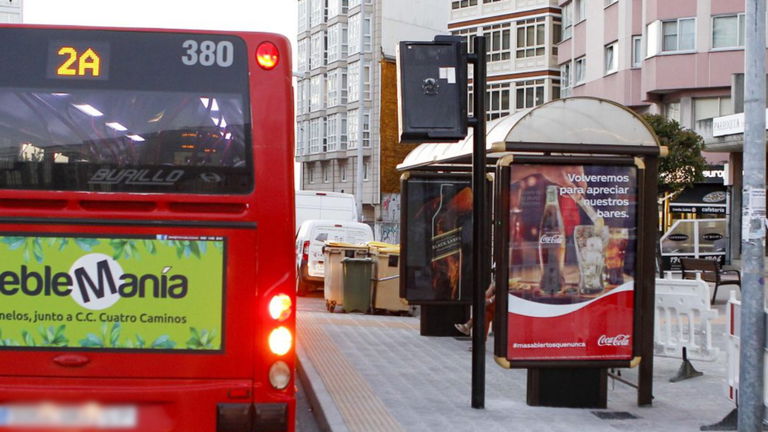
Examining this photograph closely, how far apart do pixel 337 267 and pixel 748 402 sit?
11.1 metres

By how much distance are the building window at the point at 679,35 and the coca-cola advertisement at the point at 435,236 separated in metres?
27.9

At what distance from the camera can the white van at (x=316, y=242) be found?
21172 millimetres

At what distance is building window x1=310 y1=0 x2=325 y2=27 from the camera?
73188 millimetres

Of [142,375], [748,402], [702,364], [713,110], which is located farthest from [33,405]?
[713,110]

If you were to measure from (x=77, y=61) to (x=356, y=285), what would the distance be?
1160cm

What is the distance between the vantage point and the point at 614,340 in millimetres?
7832

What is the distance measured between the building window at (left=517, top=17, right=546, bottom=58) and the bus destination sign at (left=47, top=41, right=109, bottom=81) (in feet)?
164

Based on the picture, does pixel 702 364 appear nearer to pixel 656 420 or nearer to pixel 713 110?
pixel 656 420

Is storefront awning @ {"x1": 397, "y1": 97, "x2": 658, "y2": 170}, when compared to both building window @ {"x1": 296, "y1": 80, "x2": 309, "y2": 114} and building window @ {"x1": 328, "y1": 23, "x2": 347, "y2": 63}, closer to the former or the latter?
building window @ {"x1": 328, "y1": 23, "x2": 347, "y2": 63}

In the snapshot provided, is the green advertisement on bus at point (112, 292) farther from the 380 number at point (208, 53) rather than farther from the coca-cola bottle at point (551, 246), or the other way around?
the coca-cola bottle at point (551, 246)

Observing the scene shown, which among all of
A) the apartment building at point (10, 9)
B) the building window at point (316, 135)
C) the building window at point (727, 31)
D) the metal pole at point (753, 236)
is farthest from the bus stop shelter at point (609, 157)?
the apartment building at point (10, 9)

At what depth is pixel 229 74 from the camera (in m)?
5.41

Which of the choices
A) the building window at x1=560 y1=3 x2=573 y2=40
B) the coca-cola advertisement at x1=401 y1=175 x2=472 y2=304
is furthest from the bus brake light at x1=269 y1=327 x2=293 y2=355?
the building window at x1=560 y1=3 x2=573 y2=40

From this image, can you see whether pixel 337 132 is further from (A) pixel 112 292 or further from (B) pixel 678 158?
(A) pixel 112 292
